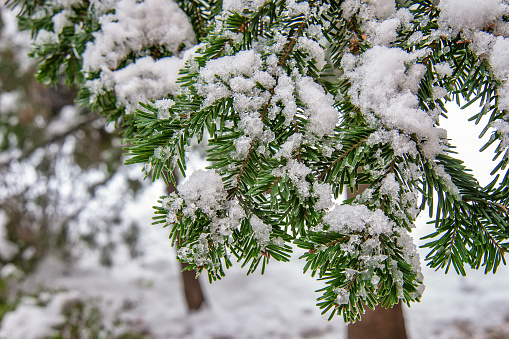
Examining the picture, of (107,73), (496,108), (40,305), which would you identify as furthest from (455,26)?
(40,305)

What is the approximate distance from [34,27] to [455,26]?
3.98ft

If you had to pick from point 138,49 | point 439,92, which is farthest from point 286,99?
point 138,49

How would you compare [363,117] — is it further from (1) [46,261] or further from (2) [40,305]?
(1) [46,261]

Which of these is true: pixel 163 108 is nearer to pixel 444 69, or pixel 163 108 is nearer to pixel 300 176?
pixel 300 176

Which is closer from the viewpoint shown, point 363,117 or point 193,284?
point 363,117

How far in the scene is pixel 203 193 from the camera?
1.98 ft

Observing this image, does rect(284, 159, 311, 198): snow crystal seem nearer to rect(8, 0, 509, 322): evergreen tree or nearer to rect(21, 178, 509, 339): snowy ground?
rect(8, 0, 509, 322): evergreen tree

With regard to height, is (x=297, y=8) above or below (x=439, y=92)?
above

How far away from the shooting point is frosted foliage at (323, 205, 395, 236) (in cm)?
55

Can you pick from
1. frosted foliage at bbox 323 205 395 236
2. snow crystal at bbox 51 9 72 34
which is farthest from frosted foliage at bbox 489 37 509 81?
snow crystal at bbox 51 9 72 34

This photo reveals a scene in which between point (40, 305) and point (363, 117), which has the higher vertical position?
point (40, 305)

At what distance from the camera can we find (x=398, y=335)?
1.56 meters

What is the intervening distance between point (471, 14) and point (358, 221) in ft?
1.56

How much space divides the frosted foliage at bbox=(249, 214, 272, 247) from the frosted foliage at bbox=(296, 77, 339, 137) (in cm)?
21
